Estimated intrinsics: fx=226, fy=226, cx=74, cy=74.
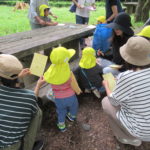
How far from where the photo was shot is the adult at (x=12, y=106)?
1856mm

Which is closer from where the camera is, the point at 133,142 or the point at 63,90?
the point at 133,142

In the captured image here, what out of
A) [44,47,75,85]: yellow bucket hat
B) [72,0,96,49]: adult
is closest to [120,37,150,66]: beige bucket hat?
[44,47,75,85]: yellow bucket hat

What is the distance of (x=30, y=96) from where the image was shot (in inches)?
74.9

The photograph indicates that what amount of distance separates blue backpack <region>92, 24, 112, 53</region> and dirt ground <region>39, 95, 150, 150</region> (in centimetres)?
109

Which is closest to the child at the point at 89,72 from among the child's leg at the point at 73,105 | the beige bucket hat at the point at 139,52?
the child's leg at the point at 73,105

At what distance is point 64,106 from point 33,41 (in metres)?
1.09

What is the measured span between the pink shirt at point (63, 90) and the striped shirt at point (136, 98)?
2.20ft

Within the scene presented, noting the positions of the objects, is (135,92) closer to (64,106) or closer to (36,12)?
(64,106)

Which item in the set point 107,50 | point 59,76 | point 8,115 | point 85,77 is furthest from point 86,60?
point 8,115

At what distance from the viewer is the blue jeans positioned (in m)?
2.55

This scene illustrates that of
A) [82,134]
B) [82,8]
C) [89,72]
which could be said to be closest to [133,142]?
[82,134]

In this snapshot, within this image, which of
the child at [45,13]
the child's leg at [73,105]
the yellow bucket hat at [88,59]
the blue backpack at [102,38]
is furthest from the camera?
the child at [45,13]

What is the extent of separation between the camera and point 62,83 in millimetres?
2422

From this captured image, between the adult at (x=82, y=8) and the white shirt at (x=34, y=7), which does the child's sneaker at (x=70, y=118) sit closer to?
the white shirt at (x=34, y=7)
